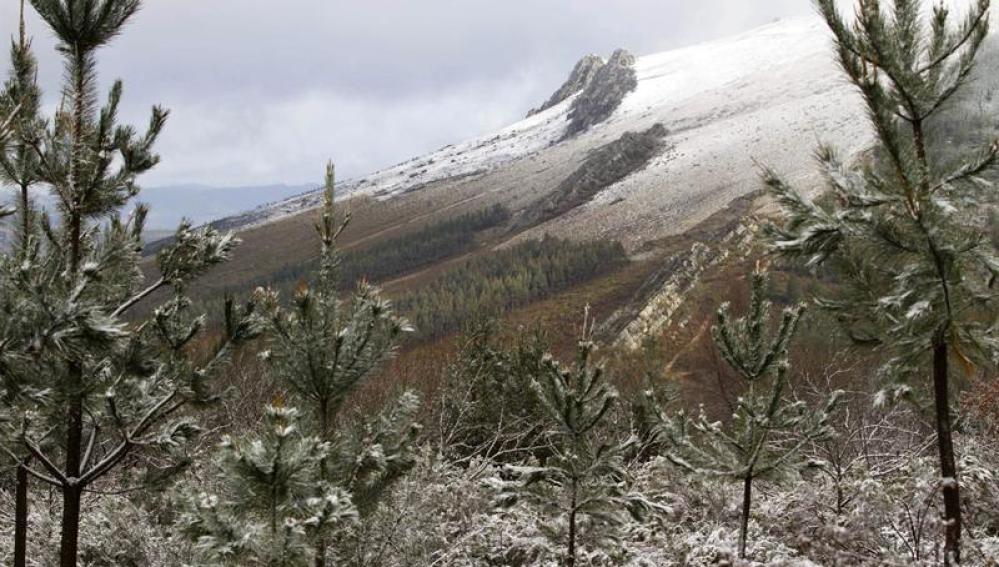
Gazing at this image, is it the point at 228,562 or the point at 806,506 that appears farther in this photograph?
the point at 806,506

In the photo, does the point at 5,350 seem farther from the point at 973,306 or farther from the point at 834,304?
the point at 973,306

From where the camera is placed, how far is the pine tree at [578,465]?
21.6ft

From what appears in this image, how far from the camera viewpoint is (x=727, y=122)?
5743 inches

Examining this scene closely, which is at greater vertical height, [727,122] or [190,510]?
[727,122]

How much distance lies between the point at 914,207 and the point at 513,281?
99.0 m

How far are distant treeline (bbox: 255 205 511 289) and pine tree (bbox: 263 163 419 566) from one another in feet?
414

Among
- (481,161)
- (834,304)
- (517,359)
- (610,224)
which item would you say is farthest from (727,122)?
(834,304)

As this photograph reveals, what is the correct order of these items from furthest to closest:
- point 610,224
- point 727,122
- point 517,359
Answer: point 727,122, point 610,224, point 517,359

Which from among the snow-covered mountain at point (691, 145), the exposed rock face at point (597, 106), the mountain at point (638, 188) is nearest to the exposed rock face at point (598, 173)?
the mountain at point (638, 188)

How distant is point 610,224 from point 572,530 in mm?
116676

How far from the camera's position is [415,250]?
471 ft

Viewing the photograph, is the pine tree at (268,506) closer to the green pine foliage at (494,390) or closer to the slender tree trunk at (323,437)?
the slender tree trunk at (323,437)

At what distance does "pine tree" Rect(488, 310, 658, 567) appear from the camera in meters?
6.59

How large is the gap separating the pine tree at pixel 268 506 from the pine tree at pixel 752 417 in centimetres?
406
